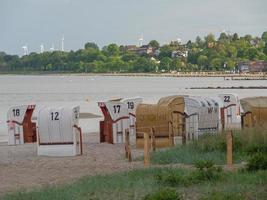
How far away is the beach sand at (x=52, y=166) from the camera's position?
52.3 ft

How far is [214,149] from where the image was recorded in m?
18.7

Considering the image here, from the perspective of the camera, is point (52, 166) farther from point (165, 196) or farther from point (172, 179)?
point (165, 196)

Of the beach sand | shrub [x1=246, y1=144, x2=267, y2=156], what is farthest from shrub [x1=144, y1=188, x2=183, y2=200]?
shrub [x1=246, y1=144, x2=267, y2=156]

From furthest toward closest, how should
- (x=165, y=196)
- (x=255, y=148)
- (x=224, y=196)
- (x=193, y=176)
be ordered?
(x=255, y=148) → (x=193, y=176) → (x=224, y=196) → (x=165, y=196)

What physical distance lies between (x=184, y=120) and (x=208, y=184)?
34.0ft

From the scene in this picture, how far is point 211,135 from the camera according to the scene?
67.6 ft

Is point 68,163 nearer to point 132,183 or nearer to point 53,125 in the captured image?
point 53,125

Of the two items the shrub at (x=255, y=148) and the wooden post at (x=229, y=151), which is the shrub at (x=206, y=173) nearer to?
the wooden post at (x=229, y=151)

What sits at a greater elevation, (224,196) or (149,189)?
(224,196)

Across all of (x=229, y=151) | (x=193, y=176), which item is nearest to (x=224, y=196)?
(x=193, y=176)

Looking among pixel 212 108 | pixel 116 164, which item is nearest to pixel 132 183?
pixel 116 164

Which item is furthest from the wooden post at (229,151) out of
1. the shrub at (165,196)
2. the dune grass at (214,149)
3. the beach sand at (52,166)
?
the shrub at (165,196)

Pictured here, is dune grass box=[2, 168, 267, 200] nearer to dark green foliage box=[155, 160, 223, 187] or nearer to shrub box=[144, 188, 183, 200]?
dark green foliage box=[155, 160, 223, 187]

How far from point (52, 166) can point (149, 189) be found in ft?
24.9
